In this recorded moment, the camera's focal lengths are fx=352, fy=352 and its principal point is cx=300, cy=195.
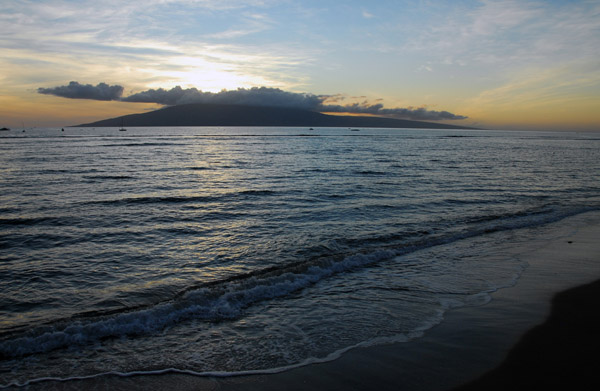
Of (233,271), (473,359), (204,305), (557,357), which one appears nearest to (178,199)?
(233,271)

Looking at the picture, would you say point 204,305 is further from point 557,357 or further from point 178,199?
point 178,199

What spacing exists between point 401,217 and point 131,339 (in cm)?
1425

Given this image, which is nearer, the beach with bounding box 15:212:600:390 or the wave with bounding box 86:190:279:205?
the beach with bounding box 15:212:600:390

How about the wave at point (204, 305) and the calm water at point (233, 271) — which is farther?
the wave at point (204, 305)

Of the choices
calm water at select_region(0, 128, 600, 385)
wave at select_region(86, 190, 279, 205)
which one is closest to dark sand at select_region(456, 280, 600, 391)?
calm water at select_region(0, 128, 600, 385)

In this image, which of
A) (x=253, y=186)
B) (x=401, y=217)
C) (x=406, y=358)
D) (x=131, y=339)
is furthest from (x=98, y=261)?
(x=253, y=186)

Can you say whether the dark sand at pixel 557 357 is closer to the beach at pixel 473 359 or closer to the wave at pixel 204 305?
the beach at pixel 473 359

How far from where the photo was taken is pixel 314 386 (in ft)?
17.3

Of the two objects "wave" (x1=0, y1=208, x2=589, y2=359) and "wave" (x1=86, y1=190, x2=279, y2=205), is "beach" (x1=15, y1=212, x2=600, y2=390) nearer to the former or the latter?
"wave" (x1=0, y1=208, x2=589, y2=359)

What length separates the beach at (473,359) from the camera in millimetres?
5309

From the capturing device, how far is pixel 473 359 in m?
5.91

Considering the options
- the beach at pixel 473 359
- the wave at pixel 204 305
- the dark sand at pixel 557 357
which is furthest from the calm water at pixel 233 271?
the dark sand at pixel 557 357

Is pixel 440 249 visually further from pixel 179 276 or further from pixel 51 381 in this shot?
pixel 51 381

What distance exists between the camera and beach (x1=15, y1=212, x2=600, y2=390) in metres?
5.31
